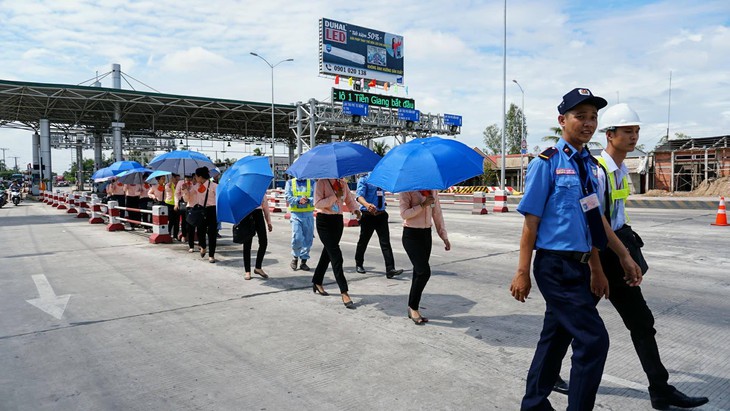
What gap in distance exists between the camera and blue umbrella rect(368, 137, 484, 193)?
4.75m

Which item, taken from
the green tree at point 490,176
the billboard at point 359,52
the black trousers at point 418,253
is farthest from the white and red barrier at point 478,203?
the green tree at point 490,176

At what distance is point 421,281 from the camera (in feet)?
17.2

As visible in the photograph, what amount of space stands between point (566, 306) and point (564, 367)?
5.01 feet

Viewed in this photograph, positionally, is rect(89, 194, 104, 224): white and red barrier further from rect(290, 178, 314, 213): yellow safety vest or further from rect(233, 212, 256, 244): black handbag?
rect(233, 212, 256, 244): black handbag

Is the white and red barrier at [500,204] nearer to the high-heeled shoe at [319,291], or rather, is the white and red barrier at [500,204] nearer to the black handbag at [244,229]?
the black handbag at [244,229]

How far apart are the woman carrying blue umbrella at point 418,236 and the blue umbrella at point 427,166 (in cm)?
45

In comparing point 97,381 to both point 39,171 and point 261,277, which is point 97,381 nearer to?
point 261,277

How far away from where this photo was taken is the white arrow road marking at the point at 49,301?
6.05m

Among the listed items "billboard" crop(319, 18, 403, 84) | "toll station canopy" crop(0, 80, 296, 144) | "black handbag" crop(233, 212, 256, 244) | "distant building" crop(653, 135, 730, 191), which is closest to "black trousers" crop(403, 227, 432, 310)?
"black handbag" crop(233, 212, 256, 244)

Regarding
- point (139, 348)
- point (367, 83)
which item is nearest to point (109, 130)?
point (367, 83)

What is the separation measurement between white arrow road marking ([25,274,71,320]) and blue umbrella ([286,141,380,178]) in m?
3.33

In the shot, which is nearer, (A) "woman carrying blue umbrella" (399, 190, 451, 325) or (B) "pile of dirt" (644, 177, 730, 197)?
(A) "woman carrying blue umbrella" (399, 190, 451, 325)

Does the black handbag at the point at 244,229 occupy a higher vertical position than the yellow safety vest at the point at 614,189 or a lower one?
lower

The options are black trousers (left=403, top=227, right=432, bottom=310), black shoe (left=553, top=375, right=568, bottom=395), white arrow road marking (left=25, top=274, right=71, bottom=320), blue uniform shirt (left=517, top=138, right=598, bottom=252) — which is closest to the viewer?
blue uniform shirt (left=517, top=138, right=598, bottom=252)
